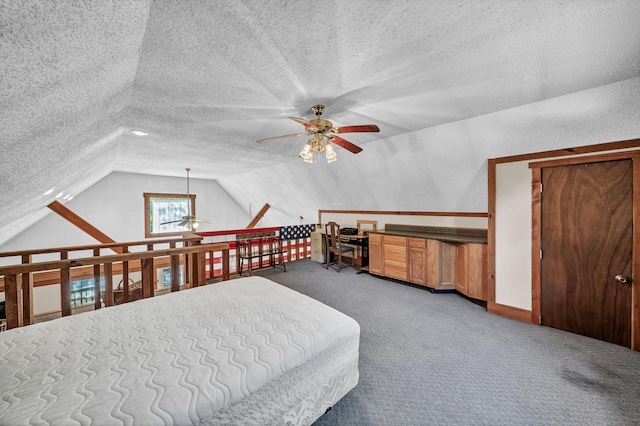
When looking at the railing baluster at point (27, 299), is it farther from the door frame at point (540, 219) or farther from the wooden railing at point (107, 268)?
the door frame at point (540, 219)

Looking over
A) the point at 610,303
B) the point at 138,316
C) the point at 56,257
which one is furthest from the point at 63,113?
the point at 56,257

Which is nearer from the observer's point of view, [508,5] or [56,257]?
[508,5]

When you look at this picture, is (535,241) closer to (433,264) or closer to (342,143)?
(433,264)

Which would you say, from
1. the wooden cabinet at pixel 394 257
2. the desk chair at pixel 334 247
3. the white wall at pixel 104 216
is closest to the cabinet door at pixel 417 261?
the wooden cabinet at pixel 394 257

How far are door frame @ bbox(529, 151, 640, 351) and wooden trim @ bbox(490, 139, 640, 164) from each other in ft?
0.19

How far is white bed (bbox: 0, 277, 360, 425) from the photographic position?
939mm

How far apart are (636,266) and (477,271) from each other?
4.56 feet

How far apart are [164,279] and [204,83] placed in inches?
274

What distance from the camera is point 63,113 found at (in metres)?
1.49

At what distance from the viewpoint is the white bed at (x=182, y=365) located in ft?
3.08

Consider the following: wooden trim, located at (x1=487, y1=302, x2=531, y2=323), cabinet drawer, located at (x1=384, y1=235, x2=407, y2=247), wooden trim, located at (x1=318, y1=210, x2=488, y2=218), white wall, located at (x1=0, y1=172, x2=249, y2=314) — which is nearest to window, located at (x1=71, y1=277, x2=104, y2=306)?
white wall, located at (x1=0, y1=172, x2=249, y2=314)

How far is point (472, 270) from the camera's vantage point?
11.3 feet

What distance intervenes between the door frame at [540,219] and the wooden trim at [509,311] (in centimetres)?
6

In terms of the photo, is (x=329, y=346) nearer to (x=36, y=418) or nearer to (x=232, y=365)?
(x=232, y=365)
